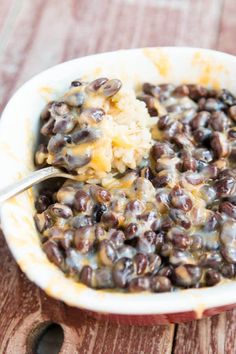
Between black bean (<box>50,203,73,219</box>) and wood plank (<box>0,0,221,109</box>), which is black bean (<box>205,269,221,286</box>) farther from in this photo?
wood plank (<box>0,0,221,109</box>)

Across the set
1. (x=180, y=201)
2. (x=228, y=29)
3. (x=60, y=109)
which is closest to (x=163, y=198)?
(x=180, y=201)

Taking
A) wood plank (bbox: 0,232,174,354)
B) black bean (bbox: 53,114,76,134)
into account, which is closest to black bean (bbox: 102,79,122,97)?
black bean (bbox: 53,114,76,134)

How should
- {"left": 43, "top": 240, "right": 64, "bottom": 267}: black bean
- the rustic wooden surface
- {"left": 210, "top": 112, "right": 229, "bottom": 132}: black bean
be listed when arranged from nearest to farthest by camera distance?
1. {"left": 43, "top": 240, "right": 64, "bottom": 267}: black bean
2. {"left": 210, "top": 112, "right": 229, "bottom": 132}: black bean
3. the rustic wooden surface

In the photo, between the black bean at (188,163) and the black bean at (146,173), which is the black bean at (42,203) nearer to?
the black bean at (146,173)

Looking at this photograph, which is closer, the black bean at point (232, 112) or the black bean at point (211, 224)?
the black bean at point (211, 224)

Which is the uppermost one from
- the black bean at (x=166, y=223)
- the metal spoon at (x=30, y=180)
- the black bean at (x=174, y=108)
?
the metal spoon at (x=30, y=180)

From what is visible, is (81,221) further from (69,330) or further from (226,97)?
(226,97)

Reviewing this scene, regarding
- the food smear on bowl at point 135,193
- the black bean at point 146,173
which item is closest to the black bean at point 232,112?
the food smear on bowl at point 135,193
